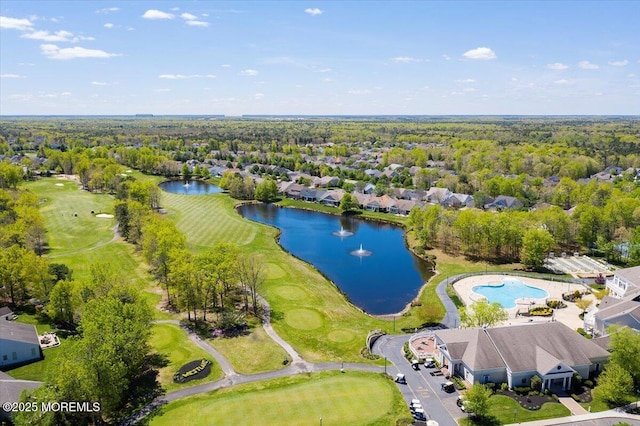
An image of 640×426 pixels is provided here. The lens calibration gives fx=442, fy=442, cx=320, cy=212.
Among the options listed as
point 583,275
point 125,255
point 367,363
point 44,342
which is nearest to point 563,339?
point 367,363

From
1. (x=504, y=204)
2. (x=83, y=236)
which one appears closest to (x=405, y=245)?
(x=504, y=204)

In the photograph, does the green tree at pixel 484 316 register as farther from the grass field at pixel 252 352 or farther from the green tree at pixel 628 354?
the grass field at pixel 252 352

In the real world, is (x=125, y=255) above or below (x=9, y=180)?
below

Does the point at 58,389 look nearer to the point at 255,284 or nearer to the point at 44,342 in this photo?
the point at 44,342

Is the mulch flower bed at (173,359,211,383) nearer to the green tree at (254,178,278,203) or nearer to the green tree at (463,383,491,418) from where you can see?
the green tree at (463,383,491,418)

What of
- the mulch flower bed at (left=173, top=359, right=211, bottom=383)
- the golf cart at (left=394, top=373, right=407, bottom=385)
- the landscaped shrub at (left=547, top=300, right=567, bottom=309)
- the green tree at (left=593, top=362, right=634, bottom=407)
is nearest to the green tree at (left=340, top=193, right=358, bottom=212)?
the landscaped shrub at (left=547, top=300, right=567, bottom=309)

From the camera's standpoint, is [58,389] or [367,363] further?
[367,363]
